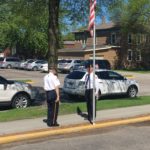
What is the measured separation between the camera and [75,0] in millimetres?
19188

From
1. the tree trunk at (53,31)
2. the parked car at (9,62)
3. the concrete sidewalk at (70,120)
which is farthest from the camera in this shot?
the parked car at (9,62)

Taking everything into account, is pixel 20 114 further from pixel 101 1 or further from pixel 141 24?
pixel 141 24

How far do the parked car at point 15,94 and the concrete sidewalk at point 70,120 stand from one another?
139 inches

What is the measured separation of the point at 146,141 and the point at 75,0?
9.26 meters

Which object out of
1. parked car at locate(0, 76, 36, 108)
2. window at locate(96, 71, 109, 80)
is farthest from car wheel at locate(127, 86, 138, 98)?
parked car at locate(0, 76, 36, 108)

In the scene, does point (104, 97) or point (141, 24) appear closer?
point (104, 97)

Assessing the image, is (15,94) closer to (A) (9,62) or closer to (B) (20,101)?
(B) (20,101)

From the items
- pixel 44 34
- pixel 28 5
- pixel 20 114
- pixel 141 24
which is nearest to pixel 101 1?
pixel 28 5

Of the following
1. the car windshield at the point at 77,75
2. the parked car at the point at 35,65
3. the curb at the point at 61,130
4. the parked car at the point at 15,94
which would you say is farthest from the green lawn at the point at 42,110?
the parked car at the point at 35,65

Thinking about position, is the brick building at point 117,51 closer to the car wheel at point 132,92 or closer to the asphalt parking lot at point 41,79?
the asphalt parking lot at point 41,79

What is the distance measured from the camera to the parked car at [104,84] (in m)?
22.3

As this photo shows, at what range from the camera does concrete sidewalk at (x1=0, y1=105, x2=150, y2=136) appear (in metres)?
13.0

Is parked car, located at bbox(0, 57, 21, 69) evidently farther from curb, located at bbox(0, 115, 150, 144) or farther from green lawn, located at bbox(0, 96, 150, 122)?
curb, located at bbox(0, 115, 150, 144)

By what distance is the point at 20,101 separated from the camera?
18500 mm
